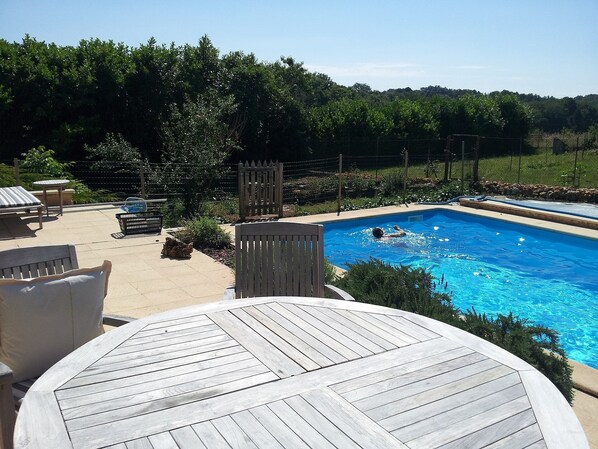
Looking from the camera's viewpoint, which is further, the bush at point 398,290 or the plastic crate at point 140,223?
the plastic crate at point 140,223

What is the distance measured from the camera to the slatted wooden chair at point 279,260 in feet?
12.0

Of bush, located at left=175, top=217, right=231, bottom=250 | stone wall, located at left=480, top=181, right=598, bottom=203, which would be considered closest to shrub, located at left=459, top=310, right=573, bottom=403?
bush, located at left=175, top=217, right=231, bottom=250

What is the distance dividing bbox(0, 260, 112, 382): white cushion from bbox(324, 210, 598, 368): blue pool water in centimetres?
448

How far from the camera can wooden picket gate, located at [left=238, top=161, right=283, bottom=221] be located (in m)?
10.5

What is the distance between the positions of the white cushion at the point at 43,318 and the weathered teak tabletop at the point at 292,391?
0.38 metres

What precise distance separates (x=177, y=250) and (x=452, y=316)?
14.1 feet

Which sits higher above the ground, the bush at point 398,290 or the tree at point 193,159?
the tree at point 193,159

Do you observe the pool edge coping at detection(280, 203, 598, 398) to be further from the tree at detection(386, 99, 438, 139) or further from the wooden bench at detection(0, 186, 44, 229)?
the tree at detection(386, 99, 438, 139)

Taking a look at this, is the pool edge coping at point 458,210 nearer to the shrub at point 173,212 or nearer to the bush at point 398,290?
the shrub at point 173,212

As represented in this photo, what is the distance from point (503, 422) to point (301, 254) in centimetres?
214

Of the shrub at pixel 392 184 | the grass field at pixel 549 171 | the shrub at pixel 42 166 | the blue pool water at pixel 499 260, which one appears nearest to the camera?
the blue pool water at pixel 499 260

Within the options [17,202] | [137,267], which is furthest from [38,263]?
[17,202]

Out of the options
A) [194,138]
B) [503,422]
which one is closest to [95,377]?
[503,422]

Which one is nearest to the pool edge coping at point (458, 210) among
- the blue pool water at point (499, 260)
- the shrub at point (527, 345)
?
the blue pool water at point (499, 260)
